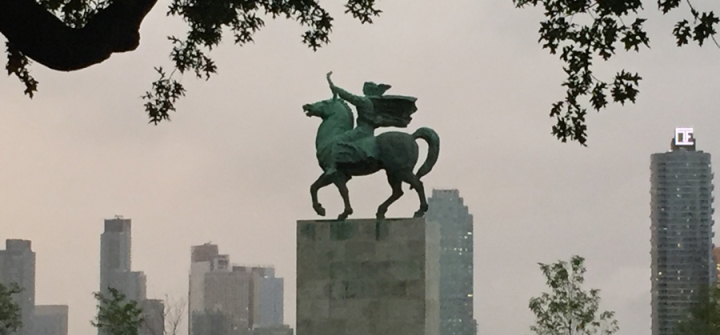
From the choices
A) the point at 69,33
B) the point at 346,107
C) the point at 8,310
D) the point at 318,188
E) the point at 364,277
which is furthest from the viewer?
the point at 8,310

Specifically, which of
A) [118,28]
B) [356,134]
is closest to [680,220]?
[356,134]

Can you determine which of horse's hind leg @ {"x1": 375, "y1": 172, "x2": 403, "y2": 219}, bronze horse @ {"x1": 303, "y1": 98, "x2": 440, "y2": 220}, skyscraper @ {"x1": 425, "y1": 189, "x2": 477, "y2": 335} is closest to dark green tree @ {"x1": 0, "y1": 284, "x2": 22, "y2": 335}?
bronze horse @ {"x1": 303, "y1": 98, "x2": 440, "y2": 220}

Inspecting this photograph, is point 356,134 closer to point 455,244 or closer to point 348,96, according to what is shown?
point 348,96

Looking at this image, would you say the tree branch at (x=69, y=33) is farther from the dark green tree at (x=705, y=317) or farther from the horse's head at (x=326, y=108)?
the dark green tree at (x=705, y=317)

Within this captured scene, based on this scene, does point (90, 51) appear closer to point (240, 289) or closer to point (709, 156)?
point (240, 289)

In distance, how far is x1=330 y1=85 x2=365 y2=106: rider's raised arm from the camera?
1683 centimetres

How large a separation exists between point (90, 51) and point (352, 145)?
1034cm

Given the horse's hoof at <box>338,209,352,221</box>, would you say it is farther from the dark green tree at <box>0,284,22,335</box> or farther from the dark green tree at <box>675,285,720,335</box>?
the dark green tree at <box>675,285,720,335</box>

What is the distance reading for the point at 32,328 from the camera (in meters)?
43.2

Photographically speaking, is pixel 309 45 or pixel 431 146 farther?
pixel 431 146

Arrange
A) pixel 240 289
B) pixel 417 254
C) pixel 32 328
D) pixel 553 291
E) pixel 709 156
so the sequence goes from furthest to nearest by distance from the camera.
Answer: pixel 709 156, pixel 240 289, pixel 32 328, pixel 553 291, pixel 417 254

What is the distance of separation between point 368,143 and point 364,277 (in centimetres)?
156

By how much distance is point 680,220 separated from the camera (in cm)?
9712

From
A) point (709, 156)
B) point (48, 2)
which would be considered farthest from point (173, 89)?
point (709, 156)
